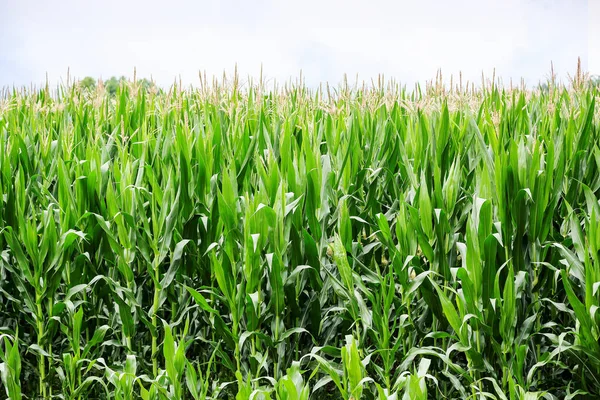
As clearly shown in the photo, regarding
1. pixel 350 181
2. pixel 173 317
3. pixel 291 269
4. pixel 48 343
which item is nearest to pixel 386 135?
pixel 350 181

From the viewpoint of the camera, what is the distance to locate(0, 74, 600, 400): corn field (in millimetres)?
3041

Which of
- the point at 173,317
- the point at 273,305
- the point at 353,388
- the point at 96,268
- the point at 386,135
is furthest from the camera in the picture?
the point at 386,135

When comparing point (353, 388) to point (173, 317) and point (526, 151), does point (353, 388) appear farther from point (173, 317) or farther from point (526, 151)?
point (526, 151)

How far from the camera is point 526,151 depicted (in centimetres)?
333

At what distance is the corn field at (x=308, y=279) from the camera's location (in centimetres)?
304

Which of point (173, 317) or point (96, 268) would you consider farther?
point (96, 268)

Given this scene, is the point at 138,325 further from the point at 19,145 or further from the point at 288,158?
the point at 19,145

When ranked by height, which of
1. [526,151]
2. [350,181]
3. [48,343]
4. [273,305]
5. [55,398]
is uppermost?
[526,151]

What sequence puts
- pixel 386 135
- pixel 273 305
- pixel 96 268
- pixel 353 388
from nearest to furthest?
pixel 353 388, pixel 273 305, pixel 96 268, pixel 386 135

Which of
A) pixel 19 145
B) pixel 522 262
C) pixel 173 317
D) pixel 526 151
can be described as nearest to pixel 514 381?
pixel 522 262

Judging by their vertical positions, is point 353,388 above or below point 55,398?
above

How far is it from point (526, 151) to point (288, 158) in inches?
48.0

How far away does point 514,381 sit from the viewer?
2.94 m

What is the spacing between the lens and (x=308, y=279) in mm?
3459
